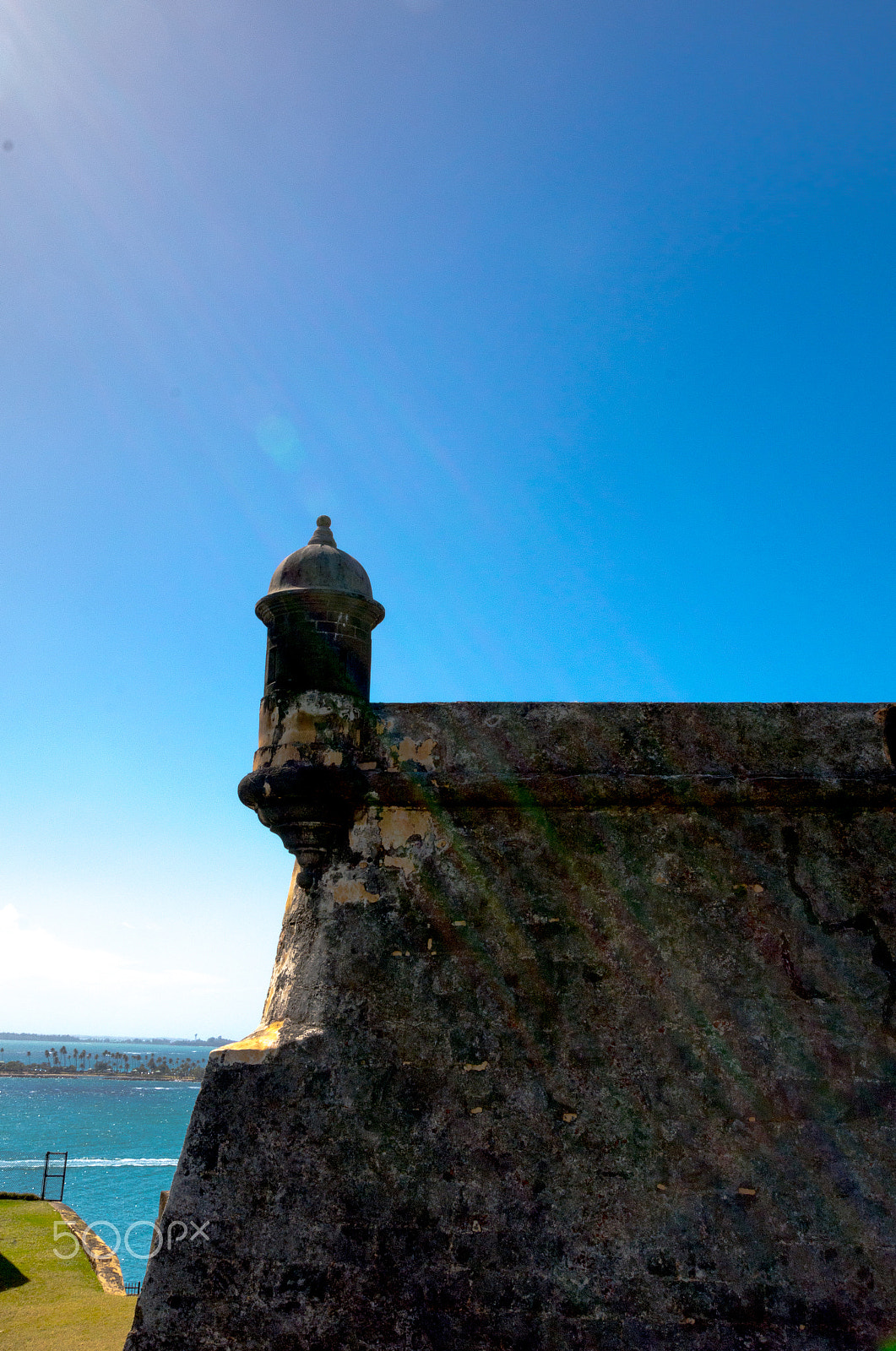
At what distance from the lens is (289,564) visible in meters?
5.14

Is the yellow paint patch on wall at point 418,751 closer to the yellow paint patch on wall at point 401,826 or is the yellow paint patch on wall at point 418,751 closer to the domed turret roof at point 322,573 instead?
the yellow paint patch on wall at point 401,826

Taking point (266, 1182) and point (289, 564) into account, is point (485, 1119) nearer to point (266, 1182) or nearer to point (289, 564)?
point (266, 1182)

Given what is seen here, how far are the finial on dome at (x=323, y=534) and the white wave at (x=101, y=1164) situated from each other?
6731 centimetres

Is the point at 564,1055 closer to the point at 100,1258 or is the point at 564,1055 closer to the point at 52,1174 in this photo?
the point at 100,1258

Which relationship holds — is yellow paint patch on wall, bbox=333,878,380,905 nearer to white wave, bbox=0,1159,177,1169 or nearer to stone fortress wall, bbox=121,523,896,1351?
stone fortress wall, bbox=121,523,896,1351

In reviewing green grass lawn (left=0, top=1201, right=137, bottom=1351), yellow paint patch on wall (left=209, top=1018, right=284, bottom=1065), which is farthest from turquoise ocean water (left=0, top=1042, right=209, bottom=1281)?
yellow paint patch on wall (left=209, top=1018, right=284, bottom=1065)

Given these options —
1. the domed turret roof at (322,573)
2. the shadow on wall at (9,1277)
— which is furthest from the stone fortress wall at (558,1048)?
the shadow on wall at (9,1277)

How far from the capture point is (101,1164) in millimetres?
60531

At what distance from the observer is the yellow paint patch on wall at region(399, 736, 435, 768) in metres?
4.77

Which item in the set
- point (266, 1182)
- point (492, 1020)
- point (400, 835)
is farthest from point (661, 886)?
point (266, 1182)

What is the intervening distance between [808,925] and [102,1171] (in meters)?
67.6

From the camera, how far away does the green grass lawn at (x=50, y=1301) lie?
826 centimetres

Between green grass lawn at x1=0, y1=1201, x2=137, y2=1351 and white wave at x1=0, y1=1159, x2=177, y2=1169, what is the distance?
177ft

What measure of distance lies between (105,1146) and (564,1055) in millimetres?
83732
